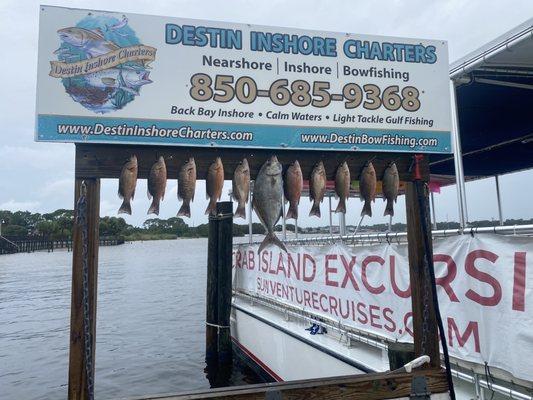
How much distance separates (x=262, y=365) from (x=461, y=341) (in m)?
4.98

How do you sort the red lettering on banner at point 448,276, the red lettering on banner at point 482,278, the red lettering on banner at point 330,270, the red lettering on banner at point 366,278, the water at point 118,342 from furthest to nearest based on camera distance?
the water at point 118,342
the red lettering on banner at point 330,270
the red lettering on banner at point 366,278
the red lettering on banner at point 448,276
the red lettering on banner at point 482,278

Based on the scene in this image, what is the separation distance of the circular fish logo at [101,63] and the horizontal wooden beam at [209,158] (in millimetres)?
342

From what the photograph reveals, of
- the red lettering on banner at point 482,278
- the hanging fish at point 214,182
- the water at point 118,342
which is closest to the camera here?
the hanging fish at point 214,182

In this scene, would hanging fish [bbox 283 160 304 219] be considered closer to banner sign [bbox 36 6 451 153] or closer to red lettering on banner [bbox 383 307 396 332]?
banner sign [bbox 36 6 451 153]

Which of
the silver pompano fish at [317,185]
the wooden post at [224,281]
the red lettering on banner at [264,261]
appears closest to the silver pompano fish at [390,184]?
the silver pompano fish at [317,185]

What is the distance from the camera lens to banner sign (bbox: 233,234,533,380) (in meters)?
3.54

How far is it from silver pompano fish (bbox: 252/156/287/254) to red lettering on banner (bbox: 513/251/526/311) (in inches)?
71.1

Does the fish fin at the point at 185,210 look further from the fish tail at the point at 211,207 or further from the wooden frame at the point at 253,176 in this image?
the wooden frame at the point at 253,176

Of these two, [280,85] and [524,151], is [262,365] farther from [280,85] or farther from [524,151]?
[524,151]

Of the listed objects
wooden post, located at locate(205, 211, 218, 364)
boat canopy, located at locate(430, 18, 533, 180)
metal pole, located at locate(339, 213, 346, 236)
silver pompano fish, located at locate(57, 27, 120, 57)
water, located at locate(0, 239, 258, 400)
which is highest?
boat canopy, located at locate(430, 18, 533, 180)

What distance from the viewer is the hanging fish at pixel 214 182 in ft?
11.9

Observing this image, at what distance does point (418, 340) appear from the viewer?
3863 millimetres

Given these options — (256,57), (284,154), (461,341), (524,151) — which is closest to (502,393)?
(461,341)

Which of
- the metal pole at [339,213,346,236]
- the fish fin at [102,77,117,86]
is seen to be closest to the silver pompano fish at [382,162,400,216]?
the fish fin at [102,77,117,86]
